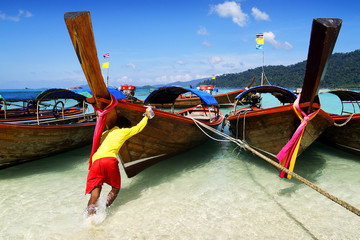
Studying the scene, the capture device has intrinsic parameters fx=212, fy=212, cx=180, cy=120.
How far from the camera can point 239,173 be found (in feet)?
19.1

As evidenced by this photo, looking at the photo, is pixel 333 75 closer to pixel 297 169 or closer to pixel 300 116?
pixel 297 169

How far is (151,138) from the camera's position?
496 centimetres

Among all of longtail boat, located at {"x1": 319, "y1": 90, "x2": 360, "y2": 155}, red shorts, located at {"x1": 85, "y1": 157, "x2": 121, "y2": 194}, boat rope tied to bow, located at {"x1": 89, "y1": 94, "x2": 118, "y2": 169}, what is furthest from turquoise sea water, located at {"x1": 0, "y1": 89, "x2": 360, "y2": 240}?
boat rope tied to bow, located at {"x1": 89, "y1": 94, "x2": 118, "y2": 169}

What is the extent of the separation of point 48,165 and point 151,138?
345 centimetres

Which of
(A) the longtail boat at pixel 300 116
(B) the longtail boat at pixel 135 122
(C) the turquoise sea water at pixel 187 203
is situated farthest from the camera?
(C) the turquoise sea water at pixel 187 203

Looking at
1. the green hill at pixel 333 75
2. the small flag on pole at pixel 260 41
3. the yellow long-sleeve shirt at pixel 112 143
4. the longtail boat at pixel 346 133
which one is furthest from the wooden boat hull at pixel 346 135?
the green hill at pixel 333 75

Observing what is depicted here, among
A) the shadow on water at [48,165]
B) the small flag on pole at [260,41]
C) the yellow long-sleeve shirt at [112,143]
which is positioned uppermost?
the small flag on pole at [260,41]

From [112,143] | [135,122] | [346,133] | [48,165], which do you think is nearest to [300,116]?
[135,122]

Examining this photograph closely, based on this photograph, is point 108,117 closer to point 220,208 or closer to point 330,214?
point 220,208

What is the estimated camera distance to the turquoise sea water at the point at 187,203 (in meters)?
3.48

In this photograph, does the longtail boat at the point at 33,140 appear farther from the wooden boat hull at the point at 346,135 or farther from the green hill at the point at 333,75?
the green hill at the point at 333,75

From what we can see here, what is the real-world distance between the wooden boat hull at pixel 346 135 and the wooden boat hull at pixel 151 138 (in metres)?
4.58

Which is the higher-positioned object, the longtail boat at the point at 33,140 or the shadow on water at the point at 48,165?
the longtail boat at the point at 33,140

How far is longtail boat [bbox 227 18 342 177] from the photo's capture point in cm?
327
